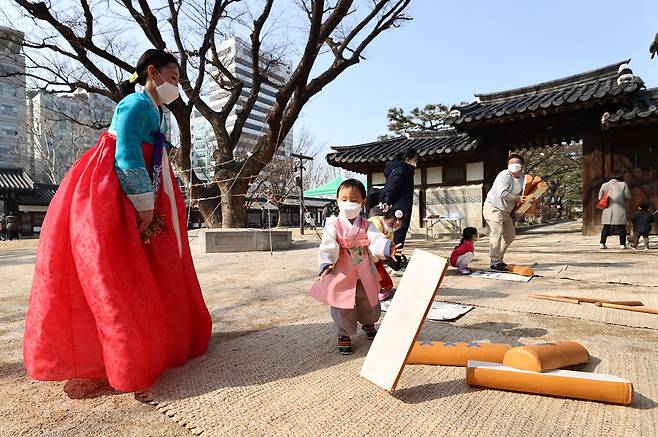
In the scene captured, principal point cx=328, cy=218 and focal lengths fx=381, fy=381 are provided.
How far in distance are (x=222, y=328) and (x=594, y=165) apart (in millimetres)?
10972

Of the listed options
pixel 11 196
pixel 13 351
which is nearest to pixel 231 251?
pixel 13 351

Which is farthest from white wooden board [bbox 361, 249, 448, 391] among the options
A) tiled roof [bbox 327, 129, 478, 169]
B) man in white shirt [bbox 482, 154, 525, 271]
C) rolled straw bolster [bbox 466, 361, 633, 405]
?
tiled roof [bbox 327, 129, 478, 169]

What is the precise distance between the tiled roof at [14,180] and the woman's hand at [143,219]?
28234mm

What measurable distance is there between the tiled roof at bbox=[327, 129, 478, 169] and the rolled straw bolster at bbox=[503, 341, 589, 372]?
33.5 feet

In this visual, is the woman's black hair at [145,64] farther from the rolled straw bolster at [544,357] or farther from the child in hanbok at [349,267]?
the rolled straw bolster at [544,357]

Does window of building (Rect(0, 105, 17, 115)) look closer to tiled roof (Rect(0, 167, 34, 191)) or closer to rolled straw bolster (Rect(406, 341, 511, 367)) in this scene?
tiled roof (Rect(0, 167, 34, 191))

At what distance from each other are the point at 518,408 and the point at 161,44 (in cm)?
983

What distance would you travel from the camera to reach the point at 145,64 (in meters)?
2.20

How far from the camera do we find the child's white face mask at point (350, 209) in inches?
98.8

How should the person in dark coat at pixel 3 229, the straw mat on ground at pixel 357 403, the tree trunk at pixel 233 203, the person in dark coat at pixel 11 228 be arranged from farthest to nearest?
the person in dark coat at pixel 3 229 < the person in dark coat at pixel 11 228 < the tree trunk at pixel 233 203 < the straw mat on ground at pixel 357 403

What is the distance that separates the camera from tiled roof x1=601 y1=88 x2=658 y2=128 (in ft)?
28.9

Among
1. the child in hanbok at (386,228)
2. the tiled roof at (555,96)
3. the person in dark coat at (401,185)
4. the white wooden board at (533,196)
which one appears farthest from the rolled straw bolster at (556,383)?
the tiled roof at (555,96)

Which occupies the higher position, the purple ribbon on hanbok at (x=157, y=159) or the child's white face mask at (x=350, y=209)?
the purple ribbon on hanbok at (x=157, y=159)

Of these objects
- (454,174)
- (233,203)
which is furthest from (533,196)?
(454,174)
